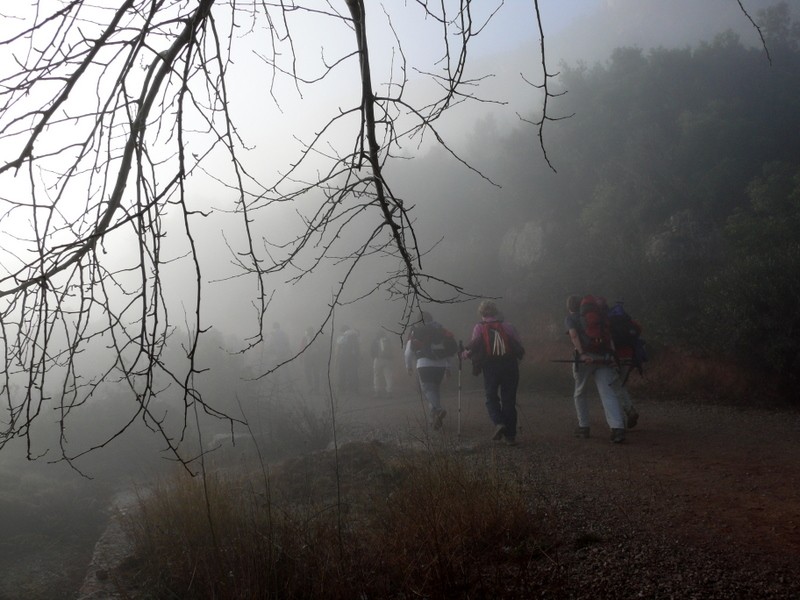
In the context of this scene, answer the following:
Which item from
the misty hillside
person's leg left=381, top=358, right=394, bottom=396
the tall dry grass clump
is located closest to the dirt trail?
the tall dry grass clump

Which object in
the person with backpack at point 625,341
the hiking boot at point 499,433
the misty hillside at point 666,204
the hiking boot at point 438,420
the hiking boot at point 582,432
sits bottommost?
the hiking boot at point 582,432

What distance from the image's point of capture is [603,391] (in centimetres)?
759

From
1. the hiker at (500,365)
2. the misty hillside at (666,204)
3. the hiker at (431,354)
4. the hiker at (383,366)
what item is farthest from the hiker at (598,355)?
the hiker at (383,366)

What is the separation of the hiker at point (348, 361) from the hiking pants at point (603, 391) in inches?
332

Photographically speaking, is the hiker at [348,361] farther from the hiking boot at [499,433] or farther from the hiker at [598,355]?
the hiker at [598,355]

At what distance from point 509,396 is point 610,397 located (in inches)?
49.8

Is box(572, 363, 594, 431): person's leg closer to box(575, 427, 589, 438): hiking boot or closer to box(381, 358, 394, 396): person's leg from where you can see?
box(575, 427, 589, 438): hiking boot

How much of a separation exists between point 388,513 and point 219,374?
10677 mm

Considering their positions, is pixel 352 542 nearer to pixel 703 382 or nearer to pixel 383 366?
pixel 703 382

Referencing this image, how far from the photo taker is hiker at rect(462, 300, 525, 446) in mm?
7859

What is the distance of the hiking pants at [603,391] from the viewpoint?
749 centimetres

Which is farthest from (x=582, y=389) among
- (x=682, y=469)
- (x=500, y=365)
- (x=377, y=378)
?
(x=377, y=378)

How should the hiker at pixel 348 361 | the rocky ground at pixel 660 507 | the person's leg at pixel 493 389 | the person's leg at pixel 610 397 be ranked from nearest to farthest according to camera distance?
the rocky ground at pixel 660 507, the person's leg at pixel 610 397, the person's leg at pixel 493 389, the hiker at pixel 348 361

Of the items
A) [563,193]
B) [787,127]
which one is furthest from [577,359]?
[563,193]
